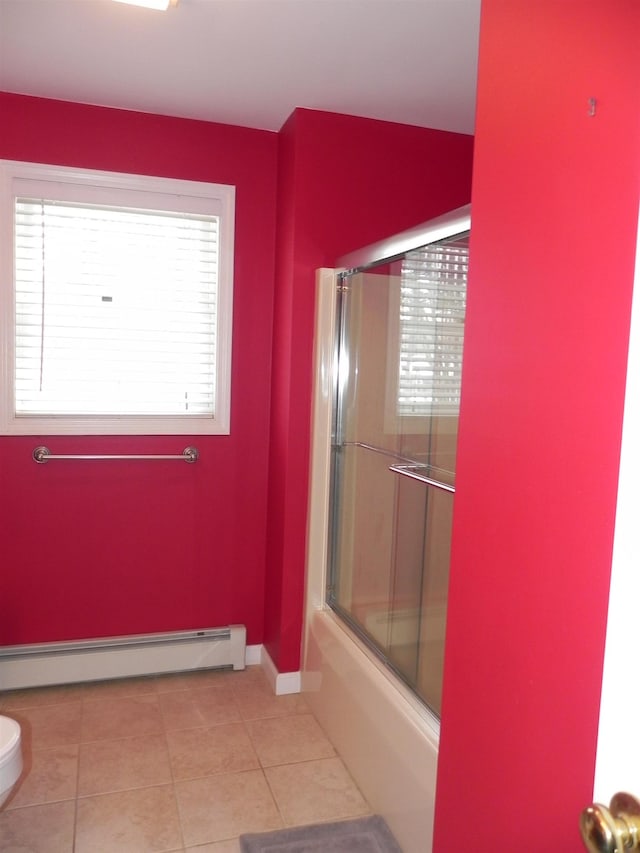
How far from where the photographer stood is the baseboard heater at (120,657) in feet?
9.00

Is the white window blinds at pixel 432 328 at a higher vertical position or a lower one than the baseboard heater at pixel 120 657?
higher

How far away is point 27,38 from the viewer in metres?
2.16

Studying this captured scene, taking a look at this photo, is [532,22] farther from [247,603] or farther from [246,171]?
[247,603]

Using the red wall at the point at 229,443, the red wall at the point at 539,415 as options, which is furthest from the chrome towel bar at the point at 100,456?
the red wall at the point at 539,415

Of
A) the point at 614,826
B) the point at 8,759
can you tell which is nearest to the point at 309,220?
the point at 8,759

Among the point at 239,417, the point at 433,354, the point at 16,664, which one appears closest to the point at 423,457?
the point at 433,354

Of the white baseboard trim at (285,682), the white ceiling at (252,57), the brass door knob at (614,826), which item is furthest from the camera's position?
the white baseboard trim at (285,682)

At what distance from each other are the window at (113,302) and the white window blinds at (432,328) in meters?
0.85

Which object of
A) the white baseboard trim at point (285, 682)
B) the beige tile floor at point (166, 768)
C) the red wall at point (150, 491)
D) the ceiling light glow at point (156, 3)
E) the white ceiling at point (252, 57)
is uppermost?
the white ceiling at point (252, 57)

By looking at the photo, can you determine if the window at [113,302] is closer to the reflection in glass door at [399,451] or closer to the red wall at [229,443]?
the red wall at [229,443]

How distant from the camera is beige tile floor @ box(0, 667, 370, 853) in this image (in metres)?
2.00

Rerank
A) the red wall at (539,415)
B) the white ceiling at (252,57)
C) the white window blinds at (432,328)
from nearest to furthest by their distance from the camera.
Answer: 1. the red wall at (539,415)
2. the white ceiling at (252,57)
3. the white window blinds at (432,328)

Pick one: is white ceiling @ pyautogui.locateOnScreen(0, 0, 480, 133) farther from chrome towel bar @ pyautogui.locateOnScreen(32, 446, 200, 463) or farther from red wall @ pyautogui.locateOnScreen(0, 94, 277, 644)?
chrome towel bar @ pyautogui.locateOnScreen(32, 446, 200, 463)

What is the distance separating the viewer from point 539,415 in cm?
94
